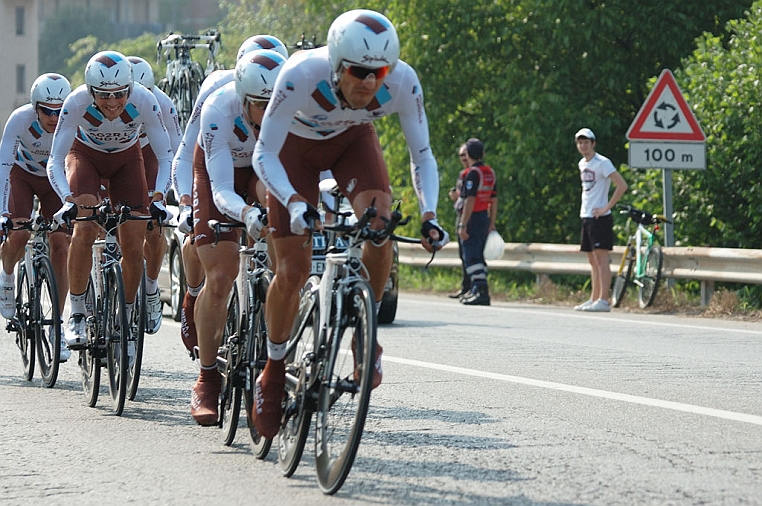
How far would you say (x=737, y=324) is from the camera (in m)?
14.7

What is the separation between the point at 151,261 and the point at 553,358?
305 cm

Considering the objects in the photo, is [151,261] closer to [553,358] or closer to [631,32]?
[553,358]

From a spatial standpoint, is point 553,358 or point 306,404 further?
point 553,358

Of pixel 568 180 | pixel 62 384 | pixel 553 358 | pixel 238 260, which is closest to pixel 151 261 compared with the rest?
pixel 62 384

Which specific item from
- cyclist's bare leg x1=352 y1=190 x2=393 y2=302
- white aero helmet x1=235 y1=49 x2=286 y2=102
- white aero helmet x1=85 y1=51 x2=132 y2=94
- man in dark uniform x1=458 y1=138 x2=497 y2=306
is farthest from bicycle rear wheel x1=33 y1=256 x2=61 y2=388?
man in dark uniform x1=458 y1=138 x2=497 y2=306

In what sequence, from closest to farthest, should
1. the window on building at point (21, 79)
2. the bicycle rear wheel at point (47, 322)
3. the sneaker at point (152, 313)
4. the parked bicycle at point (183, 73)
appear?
the sneaker at point (152, 313) → the bicycle rear wheel at point (47, 322) → the parked bicycle at point (183, 73) → the window on building at point (21, 79)

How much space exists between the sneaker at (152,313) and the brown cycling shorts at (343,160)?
290 centimetres

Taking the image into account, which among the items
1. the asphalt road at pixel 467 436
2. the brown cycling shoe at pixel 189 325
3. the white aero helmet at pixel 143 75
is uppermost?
the white aero helmet at pixel 143 75

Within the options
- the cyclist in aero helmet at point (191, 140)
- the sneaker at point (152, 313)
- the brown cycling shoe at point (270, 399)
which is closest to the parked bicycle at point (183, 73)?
the sneaker at point (152, 313)

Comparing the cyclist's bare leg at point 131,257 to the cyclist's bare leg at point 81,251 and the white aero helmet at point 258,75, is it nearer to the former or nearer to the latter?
A: the cyclist's bare leg at point 81,251

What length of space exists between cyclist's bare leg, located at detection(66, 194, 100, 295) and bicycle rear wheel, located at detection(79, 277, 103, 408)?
6 cm

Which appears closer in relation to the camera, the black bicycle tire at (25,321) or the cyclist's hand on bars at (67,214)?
the cyclist's hand on bars at (67,214)

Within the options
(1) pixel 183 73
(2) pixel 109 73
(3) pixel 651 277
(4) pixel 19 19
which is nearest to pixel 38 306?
(2) pixel 109 73

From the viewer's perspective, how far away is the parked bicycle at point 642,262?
17000 mm
